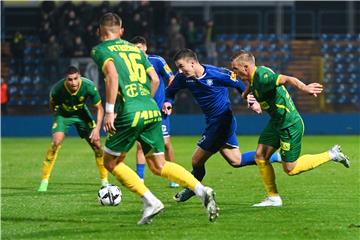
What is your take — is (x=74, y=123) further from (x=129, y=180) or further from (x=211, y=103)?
(x=129, y=180)

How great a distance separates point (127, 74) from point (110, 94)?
38 centimetres

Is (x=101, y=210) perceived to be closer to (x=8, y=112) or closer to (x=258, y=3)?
(x=8, y=112)

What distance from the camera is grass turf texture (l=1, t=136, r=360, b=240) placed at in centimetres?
988

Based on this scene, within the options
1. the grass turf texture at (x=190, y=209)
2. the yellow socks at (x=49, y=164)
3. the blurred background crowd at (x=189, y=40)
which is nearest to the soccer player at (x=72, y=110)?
the yellow socks at (x=49, y=164)

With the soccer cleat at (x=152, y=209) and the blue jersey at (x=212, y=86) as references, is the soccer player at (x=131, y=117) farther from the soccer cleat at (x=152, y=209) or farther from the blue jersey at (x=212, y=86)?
the blue jersey at (x=212, y=86)

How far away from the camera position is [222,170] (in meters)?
18.6

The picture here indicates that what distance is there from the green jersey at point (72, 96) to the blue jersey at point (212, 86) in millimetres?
2303

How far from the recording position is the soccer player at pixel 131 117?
10.0m

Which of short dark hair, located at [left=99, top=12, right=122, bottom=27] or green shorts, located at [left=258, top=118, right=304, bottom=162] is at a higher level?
short dark hair, located at [left=99, top=12, right=122, bottom=27]

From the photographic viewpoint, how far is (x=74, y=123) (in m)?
15.2

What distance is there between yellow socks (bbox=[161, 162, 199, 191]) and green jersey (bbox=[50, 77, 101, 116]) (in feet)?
15.2

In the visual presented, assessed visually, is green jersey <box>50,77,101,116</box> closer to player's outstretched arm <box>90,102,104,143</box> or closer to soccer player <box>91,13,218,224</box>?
player's outstretched arm <box>90,102,104,143</box>

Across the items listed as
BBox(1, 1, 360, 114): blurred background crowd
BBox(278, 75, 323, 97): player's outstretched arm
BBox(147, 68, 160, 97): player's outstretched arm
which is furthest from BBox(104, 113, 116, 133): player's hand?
BBox(1, 1, 360, 114): blurred background crowd

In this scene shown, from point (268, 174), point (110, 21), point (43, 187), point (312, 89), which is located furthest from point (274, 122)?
point (43, 187)
